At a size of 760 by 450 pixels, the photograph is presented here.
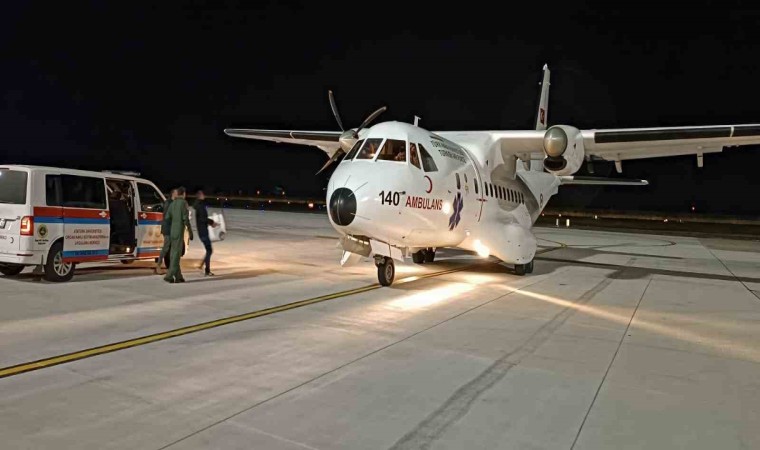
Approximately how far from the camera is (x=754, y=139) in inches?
→ 498

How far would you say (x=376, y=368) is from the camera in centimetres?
554

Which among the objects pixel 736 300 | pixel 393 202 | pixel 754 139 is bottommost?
pixel 736 300

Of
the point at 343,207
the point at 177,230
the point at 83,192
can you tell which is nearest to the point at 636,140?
the point at 343,207

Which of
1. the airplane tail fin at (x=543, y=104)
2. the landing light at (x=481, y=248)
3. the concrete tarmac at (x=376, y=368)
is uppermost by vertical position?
the airplane tail fin at (x=543, y=104)

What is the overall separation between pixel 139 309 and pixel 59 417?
159 inches

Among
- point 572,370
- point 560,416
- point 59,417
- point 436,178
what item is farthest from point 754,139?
point 59,417

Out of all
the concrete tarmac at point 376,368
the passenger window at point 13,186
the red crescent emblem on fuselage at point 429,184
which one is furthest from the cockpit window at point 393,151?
the passenger window at point 13,186

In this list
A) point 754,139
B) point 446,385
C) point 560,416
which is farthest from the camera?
point 754,139

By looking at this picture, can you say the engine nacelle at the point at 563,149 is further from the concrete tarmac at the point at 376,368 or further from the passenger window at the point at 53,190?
the passenger window at the point at 53,190

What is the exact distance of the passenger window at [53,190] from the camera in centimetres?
948

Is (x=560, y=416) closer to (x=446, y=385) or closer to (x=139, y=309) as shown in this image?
(x=446, y=385)

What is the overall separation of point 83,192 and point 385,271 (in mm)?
5936

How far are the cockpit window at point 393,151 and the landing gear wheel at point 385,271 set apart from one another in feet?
6.43

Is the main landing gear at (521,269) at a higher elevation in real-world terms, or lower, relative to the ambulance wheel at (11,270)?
lower
